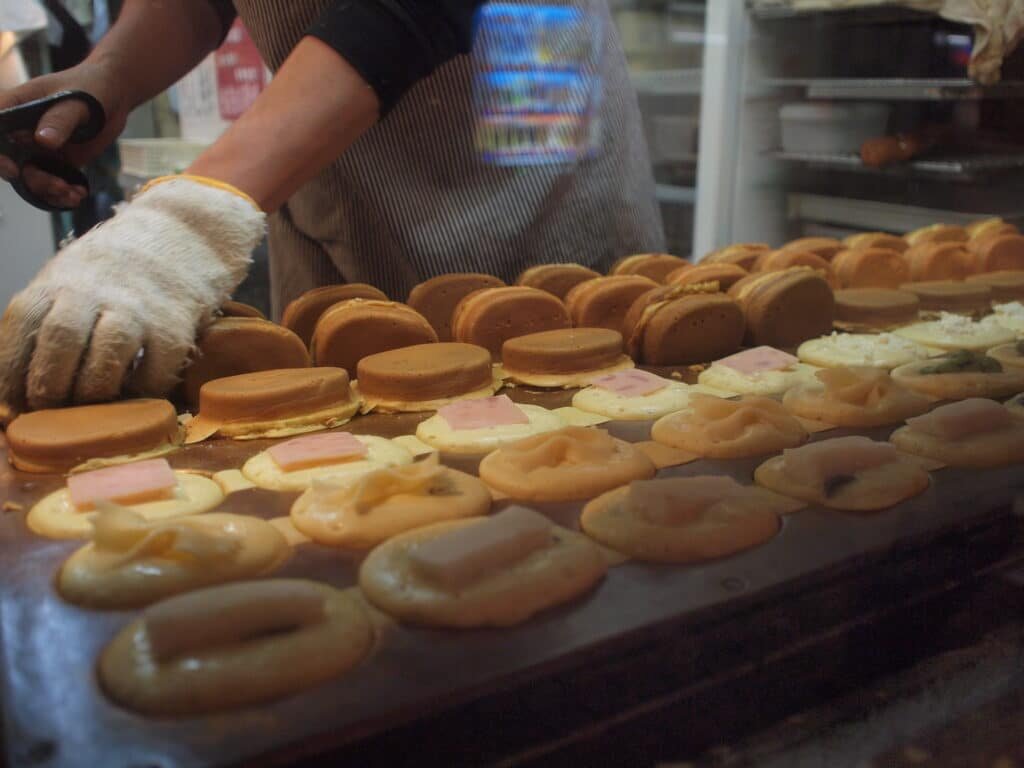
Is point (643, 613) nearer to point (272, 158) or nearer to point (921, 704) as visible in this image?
point (921, 704)

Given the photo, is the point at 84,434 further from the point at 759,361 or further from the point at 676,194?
the point at 676,194

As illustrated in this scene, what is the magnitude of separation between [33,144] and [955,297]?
2023 millimetres

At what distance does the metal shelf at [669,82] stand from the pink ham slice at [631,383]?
2703mm

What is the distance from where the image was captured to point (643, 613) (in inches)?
32.4

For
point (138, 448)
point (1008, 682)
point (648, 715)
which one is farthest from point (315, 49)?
point (1008, 682)

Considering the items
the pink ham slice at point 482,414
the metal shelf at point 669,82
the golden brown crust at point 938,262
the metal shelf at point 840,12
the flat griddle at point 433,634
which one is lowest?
the flat griddle at point 433,634

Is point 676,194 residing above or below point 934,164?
below

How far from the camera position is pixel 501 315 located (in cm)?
175

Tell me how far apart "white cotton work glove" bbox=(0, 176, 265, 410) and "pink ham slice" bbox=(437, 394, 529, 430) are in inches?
17.6

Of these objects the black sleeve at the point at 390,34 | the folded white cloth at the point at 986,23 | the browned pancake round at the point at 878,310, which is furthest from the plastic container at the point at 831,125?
the black sleeve at the point at 390,34

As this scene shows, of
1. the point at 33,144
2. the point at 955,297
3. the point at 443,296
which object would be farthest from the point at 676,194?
the point at 33,144

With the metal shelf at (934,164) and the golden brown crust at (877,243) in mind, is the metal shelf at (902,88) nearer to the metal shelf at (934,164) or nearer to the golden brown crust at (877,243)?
the metal shelf at (934,164)

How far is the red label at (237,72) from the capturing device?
2.31 m

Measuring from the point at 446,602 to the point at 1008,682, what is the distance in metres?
0.54
